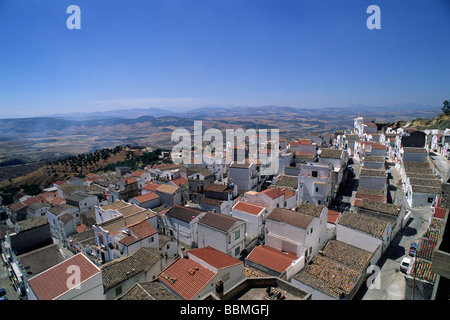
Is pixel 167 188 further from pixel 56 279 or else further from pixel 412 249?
pixel 412 249

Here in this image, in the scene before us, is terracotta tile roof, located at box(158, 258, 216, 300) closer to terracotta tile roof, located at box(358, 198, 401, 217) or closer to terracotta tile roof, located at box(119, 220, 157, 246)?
terracotta tile roof, located at box(119, 220, 157, 246)

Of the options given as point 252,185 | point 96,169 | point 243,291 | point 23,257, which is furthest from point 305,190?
point 96,169

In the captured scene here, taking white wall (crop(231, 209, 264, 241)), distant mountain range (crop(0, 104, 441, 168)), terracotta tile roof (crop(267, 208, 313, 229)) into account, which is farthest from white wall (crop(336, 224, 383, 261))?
distant mountain range (crop(0, 104, 441, 168))

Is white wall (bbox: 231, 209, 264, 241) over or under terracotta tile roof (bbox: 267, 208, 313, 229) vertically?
under

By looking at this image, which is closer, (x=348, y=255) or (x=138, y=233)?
(x=348, y=255)

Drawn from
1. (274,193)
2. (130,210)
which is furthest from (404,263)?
(130,210)

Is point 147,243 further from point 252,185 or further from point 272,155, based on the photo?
point 272,155
